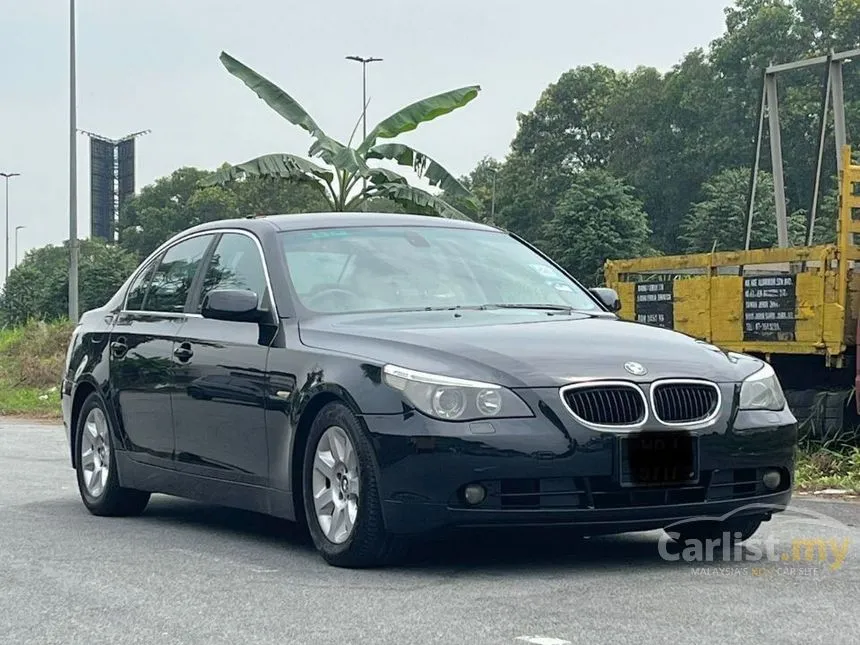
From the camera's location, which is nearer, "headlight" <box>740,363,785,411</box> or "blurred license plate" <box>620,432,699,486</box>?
"blurred license plate" <box>620,432,699,486</box>

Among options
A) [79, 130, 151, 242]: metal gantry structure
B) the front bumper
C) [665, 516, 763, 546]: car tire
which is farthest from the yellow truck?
[79, 130, 151, 242]: metal gantry structure

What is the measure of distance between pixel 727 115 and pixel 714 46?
14.7 feet

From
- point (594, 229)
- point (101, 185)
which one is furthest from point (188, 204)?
point (594, 229)

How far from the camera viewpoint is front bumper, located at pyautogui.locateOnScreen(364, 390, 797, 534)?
6.23 metres

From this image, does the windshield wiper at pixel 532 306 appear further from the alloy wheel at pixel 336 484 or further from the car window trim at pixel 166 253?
the car window trim at pixel 166 253

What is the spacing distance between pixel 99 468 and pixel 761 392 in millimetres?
4062

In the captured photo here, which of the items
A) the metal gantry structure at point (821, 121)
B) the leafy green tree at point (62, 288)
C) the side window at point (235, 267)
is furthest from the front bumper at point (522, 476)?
the leafy green tree at point (62, 288)

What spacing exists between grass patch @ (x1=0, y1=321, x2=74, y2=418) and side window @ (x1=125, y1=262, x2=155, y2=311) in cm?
1406

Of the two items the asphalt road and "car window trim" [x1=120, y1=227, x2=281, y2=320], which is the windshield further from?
the asphalt road

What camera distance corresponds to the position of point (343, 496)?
6.68m

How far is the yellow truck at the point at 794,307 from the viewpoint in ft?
39.3

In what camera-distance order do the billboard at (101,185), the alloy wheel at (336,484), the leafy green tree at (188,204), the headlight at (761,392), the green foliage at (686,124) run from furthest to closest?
the billboard at (101,185)
the leafy green tree at (188,204)
the green foliage at (686,124)
the headlight at (761,392)
the alloy wheel at (336,484)

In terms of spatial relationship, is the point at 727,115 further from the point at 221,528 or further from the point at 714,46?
the point at 221,528

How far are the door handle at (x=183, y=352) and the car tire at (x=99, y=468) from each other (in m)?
1.06
